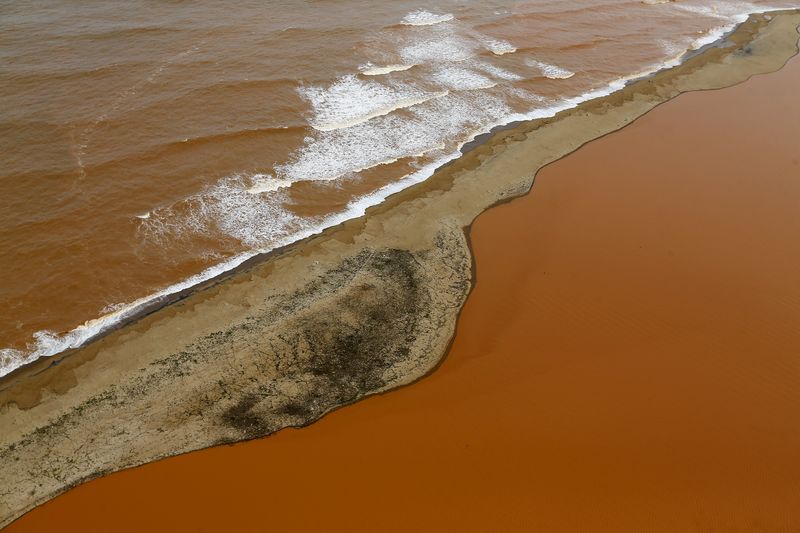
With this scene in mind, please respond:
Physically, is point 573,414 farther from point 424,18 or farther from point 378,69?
point 424,18

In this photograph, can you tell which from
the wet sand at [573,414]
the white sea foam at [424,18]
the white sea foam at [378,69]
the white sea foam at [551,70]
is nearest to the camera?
the wet sand at [573,414]

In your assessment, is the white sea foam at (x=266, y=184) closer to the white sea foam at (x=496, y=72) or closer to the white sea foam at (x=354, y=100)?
the white sea foam at (x=354, y=100)

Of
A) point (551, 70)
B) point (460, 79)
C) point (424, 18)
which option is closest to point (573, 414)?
point (460, 79)

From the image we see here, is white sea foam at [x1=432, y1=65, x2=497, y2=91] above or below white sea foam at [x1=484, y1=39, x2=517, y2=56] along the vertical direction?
below

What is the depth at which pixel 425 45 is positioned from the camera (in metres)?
21.4

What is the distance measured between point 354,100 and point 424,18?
27.0ft

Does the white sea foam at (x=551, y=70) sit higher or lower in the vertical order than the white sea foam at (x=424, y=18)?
lower

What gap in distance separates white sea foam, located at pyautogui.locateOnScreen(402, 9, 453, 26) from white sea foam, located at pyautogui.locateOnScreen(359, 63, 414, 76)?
4.31 m

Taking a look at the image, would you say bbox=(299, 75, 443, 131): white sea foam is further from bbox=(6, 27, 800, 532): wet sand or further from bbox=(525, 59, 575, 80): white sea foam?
bbox=(6, 27, 800, 532): wet sand

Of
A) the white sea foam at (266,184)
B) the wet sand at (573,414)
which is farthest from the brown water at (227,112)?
the wet sand at (573,414)

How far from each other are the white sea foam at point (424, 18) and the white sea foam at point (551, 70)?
16.5 feet

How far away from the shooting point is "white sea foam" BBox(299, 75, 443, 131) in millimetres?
16766

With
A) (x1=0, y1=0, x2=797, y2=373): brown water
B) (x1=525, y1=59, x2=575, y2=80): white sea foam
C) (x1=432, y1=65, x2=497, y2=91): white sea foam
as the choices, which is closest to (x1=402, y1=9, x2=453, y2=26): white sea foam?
(x1=0, y1=0, x2=797, y2=373): brown water

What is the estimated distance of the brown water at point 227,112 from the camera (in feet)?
39.1
